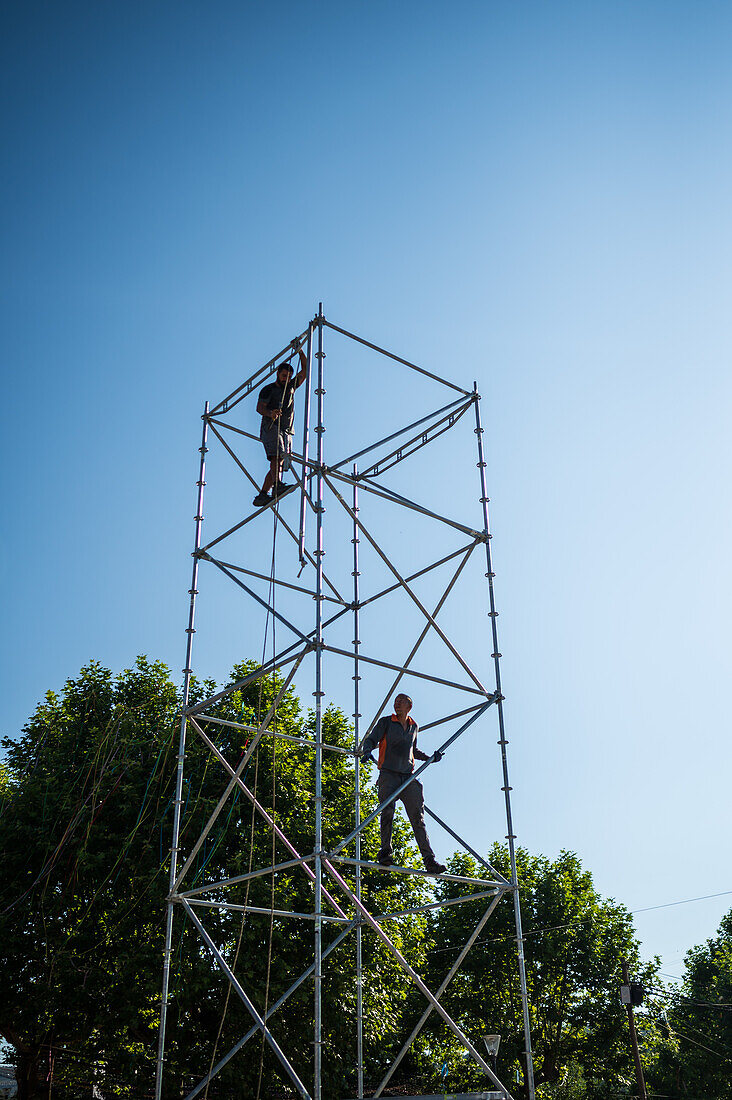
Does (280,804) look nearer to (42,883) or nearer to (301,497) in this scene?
(42,883)

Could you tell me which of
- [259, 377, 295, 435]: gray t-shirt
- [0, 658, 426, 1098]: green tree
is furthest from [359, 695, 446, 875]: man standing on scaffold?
[0, 658, 426, 1098]: green tree

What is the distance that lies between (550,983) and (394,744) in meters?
21.3

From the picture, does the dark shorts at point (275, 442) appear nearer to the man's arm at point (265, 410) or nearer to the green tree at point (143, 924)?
the man's arm at point (265, 410)

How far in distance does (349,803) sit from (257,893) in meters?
3.20

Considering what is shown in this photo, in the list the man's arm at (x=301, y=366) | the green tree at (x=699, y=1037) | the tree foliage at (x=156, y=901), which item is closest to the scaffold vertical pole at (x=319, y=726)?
the man's arm at (x=301, y=366)

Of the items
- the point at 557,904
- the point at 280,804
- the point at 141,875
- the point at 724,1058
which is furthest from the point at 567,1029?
the point at 141,875

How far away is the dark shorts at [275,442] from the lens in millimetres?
10544

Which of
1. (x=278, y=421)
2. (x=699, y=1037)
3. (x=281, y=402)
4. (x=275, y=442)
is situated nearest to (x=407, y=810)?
(x=275, y=442)

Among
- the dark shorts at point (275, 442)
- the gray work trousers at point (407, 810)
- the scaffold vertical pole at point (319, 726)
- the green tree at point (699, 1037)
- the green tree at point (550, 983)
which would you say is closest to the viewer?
the scaffold vertical pole at point (319, 726)

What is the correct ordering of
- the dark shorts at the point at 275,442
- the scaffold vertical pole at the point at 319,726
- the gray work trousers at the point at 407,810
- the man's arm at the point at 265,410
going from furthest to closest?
1. the man's arm at the point at 265,410
2. the dark shorts at the point at 275,442
3. the gray work trousers at the point at 407,810
4. the scaffold vertical pole at the point at 319,726

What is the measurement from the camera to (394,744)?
9.88 m

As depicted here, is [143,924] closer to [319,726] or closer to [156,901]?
[156,901]

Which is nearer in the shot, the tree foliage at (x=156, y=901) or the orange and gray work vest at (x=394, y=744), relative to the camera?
the orange and gray work vest at (x=394, y=744)

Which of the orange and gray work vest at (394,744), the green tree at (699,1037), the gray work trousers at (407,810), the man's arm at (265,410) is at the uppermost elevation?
the man's arm at (265,410)
